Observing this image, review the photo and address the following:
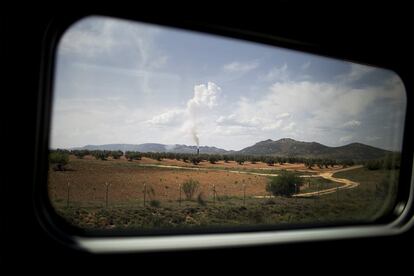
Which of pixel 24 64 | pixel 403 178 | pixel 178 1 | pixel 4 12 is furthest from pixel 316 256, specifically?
pixel 4 12

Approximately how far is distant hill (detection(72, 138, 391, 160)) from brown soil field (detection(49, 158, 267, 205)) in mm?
412

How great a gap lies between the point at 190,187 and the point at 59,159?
4281mm

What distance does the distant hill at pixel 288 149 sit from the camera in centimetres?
280

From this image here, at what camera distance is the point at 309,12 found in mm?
2348

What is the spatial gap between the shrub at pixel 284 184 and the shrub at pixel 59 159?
4008 mm

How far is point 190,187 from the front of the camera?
247 inches

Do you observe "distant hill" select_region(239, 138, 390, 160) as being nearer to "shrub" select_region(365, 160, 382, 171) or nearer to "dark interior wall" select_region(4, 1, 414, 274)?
"shrub" select_region(365, 160, 382, 171)

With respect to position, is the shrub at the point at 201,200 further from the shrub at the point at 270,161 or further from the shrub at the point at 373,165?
the shrub at the point at 373,165

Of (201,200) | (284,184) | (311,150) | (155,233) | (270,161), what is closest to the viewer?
(155,233)

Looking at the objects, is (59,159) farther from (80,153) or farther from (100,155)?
(100,155)

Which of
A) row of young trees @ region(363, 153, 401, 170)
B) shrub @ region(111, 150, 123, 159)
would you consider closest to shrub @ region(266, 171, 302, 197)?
row of young trees @ region(363, 153, 401, 170)

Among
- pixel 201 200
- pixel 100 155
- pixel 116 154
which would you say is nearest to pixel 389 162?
pixel 116 154

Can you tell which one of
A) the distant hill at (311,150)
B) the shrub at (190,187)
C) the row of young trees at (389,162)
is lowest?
the shrub at (190,187)

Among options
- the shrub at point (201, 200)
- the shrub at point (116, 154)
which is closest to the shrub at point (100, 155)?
the shrub at point (116, 154)
